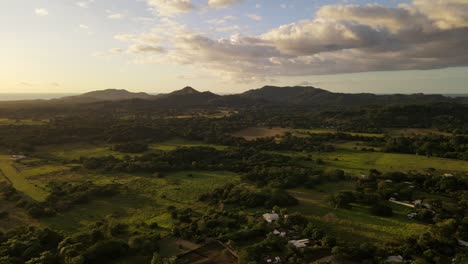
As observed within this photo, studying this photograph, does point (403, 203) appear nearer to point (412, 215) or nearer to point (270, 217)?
point (412, 215)

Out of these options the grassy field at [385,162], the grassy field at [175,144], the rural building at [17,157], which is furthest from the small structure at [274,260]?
the rural building at [17,157]

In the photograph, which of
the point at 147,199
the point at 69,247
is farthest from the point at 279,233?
the point at 147,199

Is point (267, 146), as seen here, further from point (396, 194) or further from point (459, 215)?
point (459, 215)

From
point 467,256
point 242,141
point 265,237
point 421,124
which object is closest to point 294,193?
point 265,237

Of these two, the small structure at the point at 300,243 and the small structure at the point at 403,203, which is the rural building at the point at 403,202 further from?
the small structure at the point at 300,243

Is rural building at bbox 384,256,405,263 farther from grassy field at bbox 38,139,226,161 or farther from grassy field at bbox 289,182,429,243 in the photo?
grassy field at bbox 38,139,226,161
